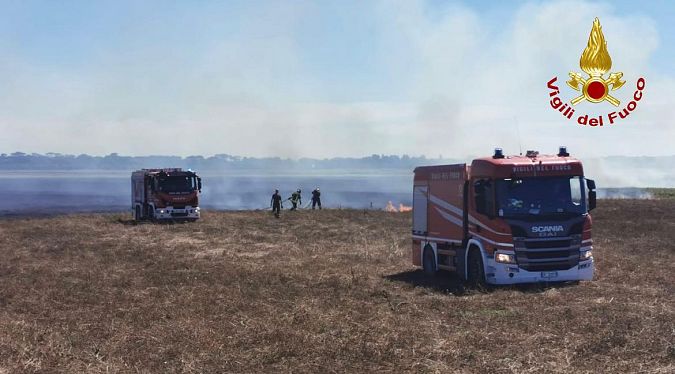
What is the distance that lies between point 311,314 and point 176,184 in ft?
98.0

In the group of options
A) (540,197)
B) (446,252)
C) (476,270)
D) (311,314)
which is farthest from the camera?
(446,252)

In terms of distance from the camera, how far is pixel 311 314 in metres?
14.2

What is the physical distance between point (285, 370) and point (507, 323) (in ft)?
15.9

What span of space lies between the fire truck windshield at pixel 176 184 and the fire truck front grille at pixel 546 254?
1122 inches

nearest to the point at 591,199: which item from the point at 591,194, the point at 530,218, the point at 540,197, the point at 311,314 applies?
the point at 591,194

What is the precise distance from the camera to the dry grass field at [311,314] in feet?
34.8

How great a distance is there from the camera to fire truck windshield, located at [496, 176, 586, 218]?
17.4 meters

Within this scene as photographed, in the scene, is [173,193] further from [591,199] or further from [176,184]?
[591,199]

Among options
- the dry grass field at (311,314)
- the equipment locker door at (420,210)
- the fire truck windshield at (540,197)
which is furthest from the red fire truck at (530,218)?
the equipment locker door at (420,210)

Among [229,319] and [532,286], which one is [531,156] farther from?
[229,319]

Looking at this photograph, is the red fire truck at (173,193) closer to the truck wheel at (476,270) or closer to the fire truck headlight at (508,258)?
the truck wheel at (476,270)

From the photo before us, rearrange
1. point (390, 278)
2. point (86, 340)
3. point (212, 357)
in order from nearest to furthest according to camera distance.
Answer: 1. point (212, 357)
2. point (86, 340)
3. point (390, 278)

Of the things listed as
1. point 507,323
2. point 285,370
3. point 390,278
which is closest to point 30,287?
point 390,278

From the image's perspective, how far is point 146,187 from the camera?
43875 mm
